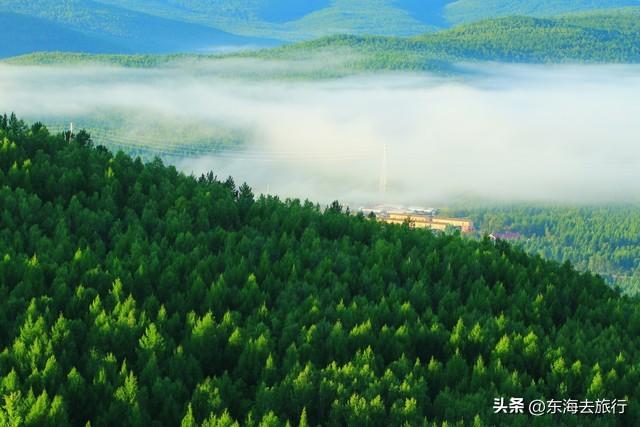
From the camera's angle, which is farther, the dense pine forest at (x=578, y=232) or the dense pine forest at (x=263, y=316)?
the dense pine forest at (x=578, y=232)

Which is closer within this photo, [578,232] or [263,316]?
[263,316]

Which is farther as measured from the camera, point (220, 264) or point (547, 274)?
point (547, 274)

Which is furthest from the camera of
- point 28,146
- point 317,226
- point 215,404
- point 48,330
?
point 28,146

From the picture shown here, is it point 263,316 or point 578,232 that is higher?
point 263,316

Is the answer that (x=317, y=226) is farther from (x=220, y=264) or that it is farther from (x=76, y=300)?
(x=76, y=300)

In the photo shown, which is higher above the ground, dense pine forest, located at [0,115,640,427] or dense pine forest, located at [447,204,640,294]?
dense pine forest, located at [0,115,640,427]

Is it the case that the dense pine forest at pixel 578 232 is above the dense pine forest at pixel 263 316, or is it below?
below

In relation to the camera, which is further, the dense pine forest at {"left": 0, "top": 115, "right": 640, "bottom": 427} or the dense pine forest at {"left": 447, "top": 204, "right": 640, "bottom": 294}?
the dense pine forest at {"left": 447, "top": 204, "right": 640, "bottom": 294}

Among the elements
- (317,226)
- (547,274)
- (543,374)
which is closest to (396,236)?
(317,226)
